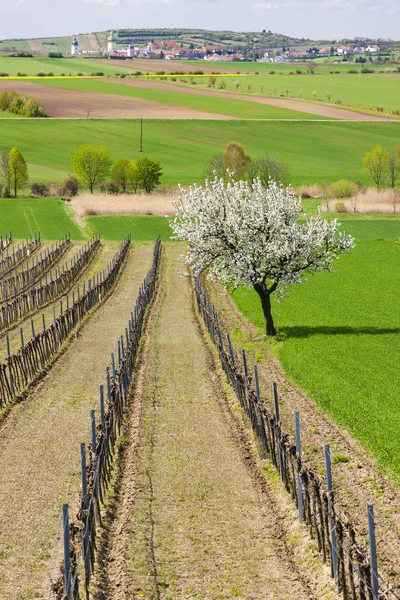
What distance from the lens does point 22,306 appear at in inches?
1853

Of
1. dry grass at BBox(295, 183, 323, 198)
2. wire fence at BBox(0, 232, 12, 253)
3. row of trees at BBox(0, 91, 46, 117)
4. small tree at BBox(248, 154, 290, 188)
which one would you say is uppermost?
row of trees at BBox(0, 91, 46, 117)

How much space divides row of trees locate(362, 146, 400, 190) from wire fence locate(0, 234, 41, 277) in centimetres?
A: 5029

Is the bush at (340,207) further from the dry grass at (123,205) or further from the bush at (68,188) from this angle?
the bush at (68,188)

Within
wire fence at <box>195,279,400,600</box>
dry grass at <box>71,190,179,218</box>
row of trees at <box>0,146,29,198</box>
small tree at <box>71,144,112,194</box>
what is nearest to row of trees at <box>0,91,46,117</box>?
row of trees at <box>0,146,29,198</box>

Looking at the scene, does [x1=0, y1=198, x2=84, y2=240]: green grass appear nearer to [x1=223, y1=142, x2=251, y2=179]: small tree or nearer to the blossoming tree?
[x1=223, y1=142, x2=251, y2=179]: small tree

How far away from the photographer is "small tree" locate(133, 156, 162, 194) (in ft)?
365

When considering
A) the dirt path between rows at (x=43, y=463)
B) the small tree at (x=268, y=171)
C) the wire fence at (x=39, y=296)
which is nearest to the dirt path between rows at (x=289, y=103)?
the small tree at (x=268, y=171)

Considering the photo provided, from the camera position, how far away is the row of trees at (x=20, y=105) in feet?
528

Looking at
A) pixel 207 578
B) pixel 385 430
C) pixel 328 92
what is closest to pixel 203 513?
pixel 207 578

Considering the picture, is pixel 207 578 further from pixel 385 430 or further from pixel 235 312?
pixel 235 312

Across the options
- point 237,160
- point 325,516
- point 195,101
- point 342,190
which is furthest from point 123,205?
point 195,101

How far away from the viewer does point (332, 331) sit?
3797 cm

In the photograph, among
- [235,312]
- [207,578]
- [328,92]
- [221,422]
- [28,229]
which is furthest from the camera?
[328,92]

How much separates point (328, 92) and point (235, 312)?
151 meters
